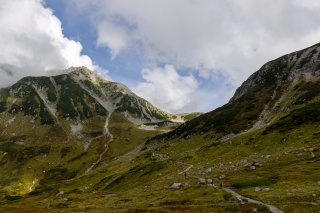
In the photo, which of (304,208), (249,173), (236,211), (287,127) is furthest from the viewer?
(287,127)

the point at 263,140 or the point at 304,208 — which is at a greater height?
the point at 263,140

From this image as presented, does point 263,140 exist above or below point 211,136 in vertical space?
below

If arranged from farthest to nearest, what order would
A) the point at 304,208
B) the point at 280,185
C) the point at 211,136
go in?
the point at 211,136 → the point at 280,185 → the point at 304,208

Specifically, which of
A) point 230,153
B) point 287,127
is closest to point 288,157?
point 230,153

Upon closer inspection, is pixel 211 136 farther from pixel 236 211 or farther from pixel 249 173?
pixel 236 211

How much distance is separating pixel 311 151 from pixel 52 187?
478 ft

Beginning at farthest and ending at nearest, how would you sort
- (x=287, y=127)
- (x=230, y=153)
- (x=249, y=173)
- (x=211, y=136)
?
(x=211, y=136) < (x=287, y=127) < (x=230, y=153) < (x=249, y=173)

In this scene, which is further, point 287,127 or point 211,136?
point 211,136

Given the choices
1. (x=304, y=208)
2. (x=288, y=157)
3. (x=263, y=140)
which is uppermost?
(x=263, y=140)

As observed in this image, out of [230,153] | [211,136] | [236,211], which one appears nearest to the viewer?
[236,211]

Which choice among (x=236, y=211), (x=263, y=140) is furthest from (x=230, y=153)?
(x=236, y=211)

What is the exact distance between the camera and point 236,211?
157ft

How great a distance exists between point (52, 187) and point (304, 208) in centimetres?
17520

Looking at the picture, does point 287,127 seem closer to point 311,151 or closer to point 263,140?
point 263,140
